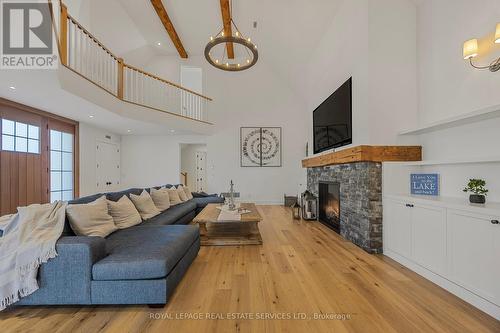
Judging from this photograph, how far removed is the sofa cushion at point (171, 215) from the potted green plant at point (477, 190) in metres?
3.53

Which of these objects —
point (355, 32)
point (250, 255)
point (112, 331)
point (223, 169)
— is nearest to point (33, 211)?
point (112, 331)

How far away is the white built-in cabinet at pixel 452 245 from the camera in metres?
1.77

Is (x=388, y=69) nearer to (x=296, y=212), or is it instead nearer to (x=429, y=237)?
(x=429, y=237)

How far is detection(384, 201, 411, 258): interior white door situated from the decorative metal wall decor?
16.4 ft

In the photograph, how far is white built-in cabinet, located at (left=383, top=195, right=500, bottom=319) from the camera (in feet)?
5.80

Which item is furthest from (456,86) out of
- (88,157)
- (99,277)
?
(88,157)

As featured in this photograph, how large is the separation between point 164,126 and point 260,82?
11.8 ft

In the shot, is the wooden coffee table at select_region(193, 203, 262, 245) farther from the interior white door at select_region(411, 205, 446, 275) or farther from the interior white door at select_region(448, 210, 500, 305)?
the interior white door at select_region(448, 210, 500, 305)

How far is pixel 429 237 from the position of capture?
2.34 m

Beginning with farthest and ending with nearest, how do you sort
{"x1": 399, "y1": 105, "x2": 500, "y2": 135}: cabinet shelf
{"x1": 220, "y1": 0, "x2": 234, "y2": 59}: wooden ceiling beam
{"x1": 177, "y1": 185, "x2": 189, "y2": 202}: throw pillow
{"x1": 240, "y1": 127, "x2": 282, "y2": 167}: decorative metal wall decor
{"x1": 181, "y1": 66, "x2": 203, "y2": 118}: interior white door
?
{"x1": 240, "y1": 127, "x2": 282, "y2": 167}: decorative metal wall decor
{"x1": 181, "y1": 66, "x2": 203, "y2": 118}: interior white door
{"x1": 177, "y1": 185, "x2": 189, "y2": 202}: throw pillow
{"x1": 220, "y1": 0, "x2": 234, "y2": 59}: wooden ceiling beam
{"x1": 399, "y1": 105, "x2": 500, "y2": 135}: cabinet shelf

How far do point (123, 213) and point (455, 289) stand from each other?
358cm

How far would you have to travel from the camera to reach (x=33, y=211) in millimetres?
1889
